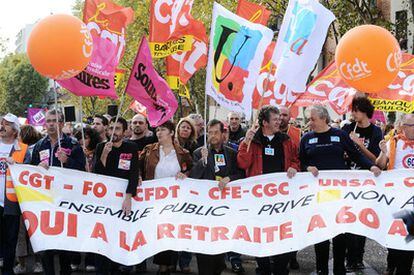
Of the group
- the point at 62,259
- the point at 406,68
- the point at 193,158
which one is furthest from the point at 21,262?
the point at 406,68

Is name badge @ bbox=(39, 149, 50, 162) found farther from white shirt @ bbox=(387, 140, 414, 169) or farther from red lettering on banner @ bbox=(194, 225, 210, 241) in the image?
white shirt @ bbox=(387, 140, 414, 169)

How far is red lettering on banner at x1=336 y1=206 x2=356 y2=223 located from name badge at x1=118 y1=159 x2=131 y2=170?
7.75 feet

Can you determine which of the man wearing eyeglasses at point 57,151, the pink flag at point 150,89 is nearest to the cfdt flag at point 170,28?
the pink flag at point 150,89

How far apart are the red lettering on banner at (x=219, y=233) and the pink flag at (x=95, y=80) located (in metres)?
2.10

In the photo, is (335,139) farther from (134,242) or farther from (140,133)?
(140,133)

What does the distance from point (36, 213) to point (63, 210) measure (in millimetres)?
290

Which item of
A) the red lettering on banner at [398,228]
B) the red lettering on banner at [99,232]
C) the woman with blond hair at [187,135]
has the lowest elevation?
the red lettering on banner at [99,232]

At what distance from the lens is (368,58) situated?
725 centimetres

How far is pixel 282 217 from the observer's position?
6867 mm

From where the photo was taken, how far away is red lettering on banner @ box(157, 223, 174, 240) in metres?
6.91

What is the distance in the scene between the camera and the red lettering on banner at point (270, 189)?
6938mm

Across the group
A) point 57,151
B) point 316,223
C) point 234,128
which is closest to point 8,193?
point 57,151

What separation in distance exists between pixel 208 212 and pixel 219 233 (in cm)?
27

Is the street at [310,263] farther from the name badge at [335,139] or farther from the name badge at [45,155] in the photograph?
the name badge at [335,139]
